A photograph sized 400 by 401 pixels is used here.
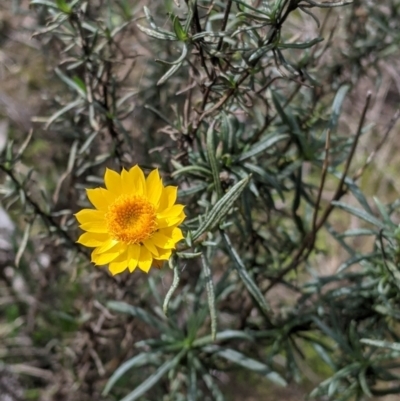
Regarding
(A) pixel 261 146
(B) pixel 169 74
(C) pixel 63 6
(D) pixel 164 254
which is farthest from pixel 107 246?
(C) pixel 63 6

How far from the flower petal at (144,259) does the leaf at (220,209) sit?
113 millimetres

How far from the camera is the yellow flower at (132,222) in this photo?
118cm

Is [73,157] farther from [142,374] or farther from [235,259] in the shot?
[142,374]

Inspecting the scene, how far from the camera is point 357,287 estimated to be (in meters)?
1.72

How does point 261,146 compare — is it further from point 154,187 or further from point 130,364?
point 130,364

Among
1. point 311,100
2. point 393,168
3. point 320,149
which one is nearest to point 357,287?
point 320,149

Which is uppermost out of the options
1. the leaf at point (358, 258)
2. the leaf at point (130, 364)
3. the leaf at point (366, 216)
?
the leaf at point (366, 216)

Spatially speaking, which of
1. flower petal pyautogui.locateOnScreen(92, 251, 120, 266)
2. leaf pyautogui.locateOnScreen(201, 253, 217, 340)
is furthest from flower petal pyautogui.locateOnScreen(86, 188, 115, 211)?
leaf pyautogui.locateOnScreen(201, 253, 217, 340)

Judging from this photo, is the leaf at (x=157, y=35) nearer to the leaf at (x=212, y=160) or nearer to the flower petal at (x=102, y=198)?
the leaf at (x=212, y=160)

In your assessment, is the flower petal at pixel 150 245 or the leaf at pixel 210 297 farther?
the leaf at pixel 210 297

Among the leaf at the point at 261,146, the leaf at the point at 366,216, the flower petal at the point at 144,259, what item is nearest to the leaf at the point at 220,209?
the flower petal at the point at 144,259

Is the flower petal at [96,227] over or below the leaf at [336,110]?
below

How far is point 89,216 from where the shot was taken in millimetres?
1242

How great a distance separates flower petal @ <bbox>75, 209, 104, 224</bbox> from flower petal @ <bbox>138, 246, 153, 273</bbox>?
127 mm
